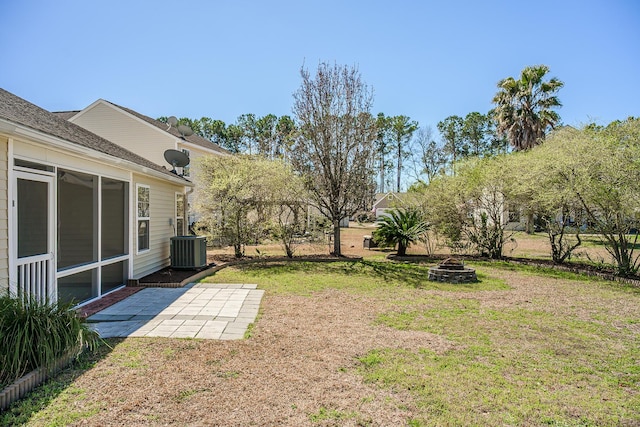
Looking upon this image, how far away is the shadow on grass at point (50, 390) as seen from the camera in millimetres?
2605

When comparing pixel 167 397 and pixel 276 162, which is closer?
pixel 167 397

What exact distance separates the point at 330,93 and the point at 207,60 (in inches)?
188

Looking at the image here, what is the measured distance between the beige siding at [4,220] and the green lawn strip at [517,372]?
13.3 ft

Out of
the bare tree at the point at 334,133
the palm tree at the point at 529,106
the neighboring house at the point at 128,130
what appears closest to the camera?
the bare tree at the point at 334,133

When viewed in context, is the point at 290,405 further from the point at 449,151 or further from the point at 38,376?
the point at 449,151

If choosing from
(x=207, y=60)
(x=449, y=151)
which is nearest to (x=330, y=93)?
(x=207, y=60)

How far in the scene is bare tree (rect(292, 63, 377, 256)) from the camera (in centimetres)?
1259

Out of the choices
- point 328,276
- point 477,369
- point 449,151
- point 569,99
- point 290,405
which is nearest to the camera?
point 290,405

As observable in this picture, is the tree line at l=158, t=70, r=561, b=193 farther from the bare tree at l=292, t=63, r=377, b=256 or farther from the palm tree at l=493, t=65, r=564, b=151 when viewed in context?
the bare tree at l=292, t=63, r=377, b=256

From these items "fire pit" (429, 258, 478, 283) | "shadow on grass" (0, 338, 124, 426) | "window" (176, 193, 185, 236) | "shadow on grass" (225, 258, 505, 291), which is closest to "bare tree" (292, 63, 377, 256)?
"shadow on grass" (225, 258, 505, 291)

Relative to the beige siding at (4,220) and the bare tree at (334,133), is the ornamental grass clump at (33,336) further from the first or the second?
the bare tree at (334,133)

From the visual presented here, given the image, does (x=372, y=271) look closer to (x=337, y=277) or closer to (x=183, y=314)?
(x=337, y=277)

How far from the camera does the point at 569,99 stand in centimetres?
2197

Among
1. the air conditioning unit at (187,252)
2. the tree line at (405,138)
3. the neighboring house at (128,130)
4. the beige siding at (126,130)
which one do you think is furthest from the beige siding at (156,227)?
the tree line at (405,138)
